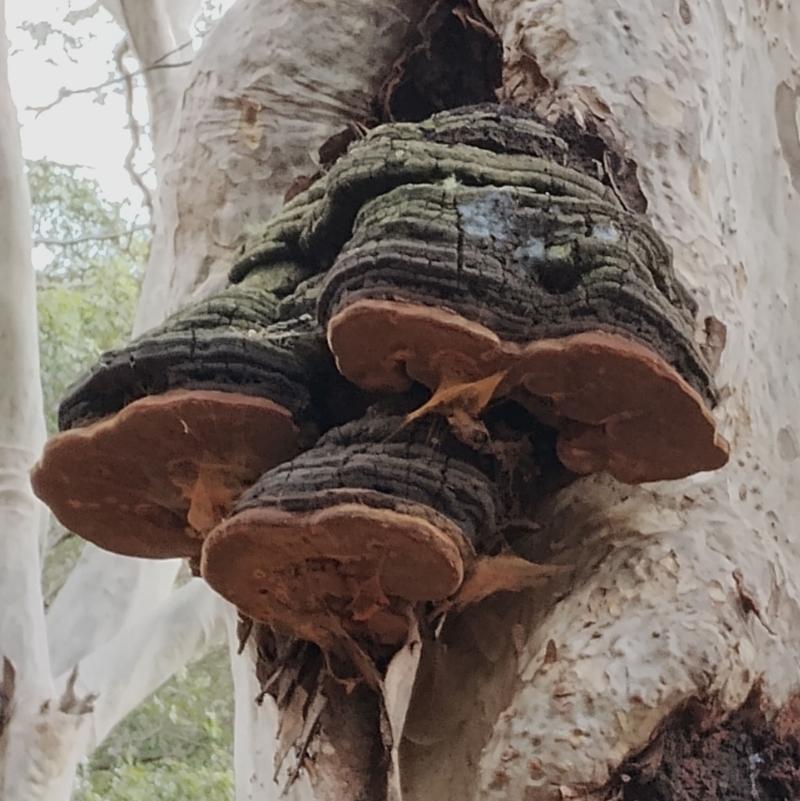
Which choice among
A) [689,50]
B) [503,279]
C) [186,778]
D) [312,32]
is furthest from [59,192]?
[503,279]

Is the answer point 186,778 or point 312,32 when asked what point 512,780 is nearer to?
point 312,32

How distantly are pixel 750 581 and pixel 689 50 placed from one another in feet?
1.95

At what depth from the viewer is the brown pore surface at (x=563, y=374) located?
722 mm

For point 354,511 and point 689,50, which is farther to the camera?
point 689,50

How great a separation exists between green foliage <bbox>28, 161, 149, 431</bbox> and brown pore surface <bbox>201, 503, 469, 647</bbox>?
149 inches

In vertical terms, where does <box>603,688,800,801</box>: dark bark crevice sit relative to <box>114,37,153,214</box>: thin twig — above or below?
below

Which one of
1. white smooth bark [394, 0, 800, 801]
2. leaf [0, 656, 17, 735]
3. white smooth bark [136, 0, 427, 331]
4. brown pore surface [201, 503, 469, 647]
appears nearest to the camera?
brown pore surface [201, 503, 469, 647]

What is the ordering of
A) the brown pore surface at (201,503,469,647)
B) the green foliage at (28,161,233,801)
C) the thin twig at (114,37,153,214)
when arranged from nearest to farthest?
1. the brown pore surface at (201,503,469,647)
2. the thin twig at (114,37,153,214)
3. the green foliage at (28,161,233,801)

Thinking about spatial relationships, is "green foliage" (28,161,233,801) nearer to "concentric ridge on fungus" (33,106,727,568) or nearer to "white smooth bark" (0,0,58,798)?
"white smooth bark" (0,0,58,798)

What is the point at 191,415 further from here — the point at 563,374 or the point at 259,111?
the point at 259,111

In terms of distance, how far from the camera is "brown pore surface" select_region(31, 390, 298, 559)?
799 millimetres

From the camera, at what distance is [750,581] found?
0.91m

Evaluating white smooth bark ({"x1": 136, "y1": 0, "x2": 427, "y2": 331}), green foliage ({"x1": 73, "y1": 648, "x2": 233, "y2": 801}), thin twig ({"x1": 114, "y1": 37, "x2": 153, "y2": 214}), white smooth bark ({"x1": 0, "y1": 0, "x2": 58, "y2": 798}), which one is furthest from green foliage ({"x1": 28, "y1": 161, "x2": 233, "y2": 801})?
white smooth bark ({"x1": 136, "y1": 0, "x2": 427, "y2": 331})

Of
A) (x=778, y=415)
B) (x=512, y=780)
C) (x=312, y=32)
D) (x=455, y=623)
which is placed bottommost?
(x=512, y=780)
